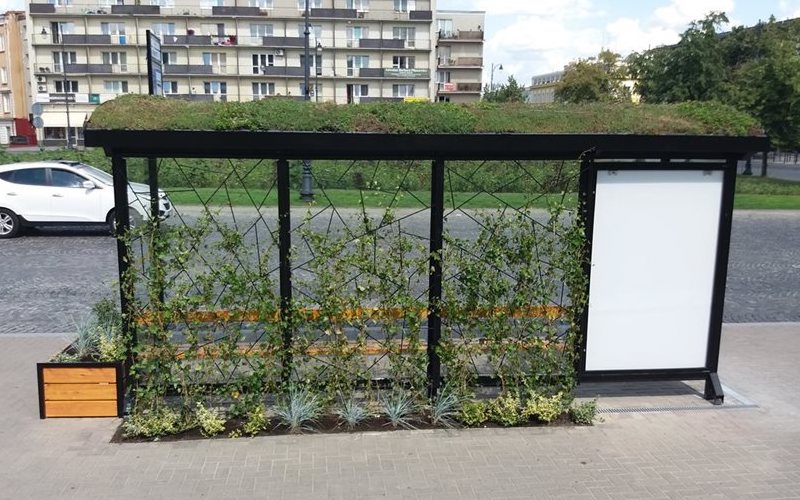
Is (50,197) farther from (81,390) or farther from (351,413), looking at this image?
(351,413)

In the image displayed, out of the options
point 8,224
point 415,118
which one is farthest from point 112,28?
point 415,118

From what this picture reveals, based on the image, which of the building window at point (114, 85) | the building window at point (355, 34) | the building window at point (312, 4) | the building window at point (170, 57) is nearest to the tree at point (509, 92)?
the building window at point (355, 34)

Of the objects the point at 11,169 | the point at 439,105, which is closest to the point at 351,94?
the point at 11,169

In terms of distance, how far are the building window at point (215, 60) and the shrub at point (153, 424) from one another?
196 feet

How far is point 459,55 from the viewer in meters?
74.5

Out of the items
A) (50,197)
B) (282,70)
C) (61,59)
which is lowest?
(50,197)

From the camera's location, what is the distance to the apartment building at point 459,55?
241ft

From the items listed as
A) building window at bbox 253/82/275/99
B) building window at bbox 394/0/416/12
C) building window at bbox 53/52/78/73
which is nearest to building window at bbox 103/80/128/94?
building window at bbox 53/52/78/73

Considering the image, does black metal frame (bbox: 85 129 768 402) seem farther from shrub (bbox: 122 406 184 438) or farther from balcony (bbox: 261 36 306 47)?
balcony (bbox: 261 36 306 47)

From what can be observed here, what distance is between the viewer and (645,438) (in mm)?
5258

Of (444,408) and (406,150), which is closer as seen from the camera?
(406,150)

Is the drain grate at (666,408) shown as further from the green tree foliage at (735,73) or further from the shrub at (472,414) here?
the green tree foliage at (735,73)

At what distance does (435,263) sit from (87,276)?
7.98 metres

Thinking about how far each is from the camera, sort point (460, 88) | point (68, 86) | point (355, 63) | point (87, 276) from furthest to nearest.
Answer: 1. point (460, 88)
2. point (355, 63)
3. point (68, 86)
4. point (87, 276)
